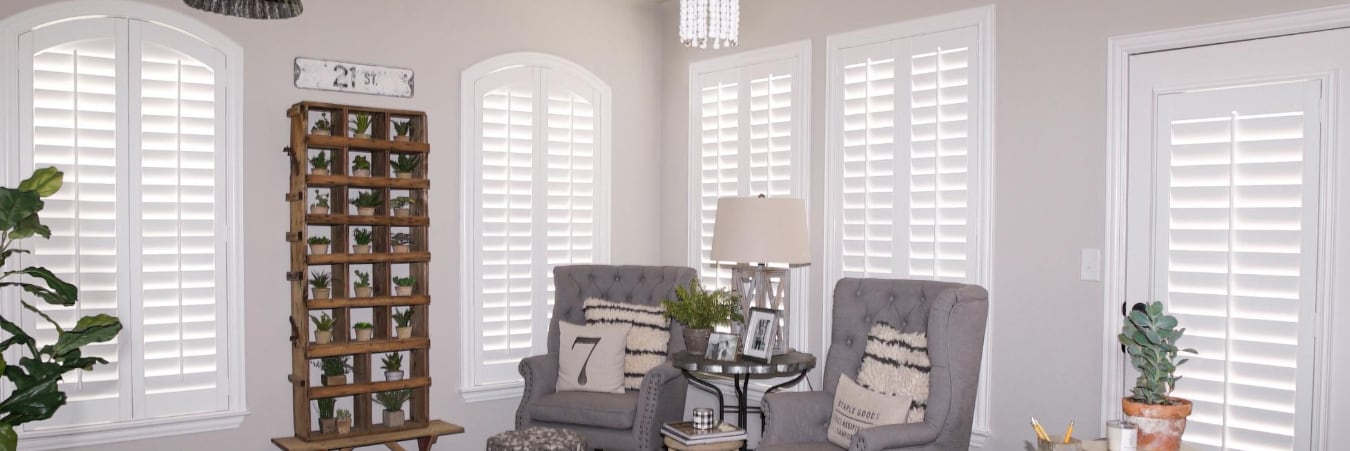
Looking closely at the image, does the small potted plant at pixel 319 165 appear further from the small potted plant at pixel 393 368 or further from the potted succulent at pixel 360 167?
the small potted plant at pixel 393 368

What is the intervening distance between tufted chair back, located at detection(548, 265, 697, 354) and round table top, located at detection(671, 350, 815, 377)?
64 cm

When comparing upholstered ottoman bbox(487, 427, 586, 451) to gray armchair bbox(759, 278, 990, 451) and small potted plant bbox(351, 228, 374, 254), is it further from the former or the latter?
small potted plant bbox(351, 228, 374, 254)

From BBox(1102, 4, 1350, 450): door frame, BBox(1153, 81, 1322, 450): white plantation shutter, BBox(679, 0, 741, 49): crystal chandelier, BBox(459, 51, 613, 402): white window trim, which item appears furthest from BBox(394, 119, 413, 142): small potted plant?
BBox(1153, 81, 1322, 450): white plantation shutter

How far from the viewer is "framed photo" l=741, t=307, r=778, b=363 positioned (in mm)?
3941

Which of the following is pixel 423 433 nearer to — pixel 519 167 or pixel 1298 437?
pixel 519 167

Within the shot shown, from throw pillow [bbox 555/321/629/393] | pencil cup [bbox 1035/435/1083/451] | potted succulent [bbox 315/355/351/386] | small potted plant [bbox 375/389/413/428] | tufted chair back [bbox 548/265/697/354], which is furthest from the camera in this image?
tufted chair back [bbox 548/265/697/354]

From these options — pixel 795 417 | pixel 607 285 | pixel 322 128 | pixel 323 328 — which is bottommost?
pixel 795 417

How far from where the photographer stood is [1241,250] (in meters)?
3.09

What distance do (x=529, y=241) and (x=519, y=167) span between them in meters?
0.39

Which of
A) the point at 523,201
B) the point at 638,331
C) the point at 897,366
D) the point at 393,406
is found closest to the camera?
the point at 897,366

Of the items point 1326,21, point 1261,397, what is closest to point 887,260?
point 1261,397

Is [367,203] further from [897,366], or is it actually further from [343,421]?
[897,366]

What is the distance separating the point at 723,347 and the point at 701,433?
0.46 m

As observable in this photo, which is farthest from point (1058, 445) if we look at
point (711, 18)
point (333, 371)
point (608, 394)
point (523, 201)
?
point (523, 201)
